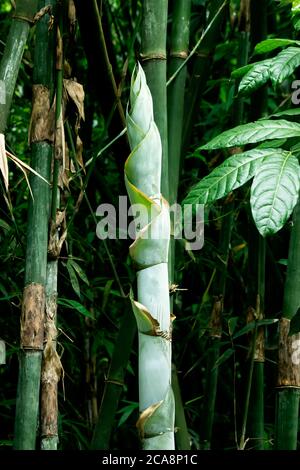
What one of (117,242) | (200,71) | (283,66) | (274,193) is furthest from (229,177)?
(117,242)

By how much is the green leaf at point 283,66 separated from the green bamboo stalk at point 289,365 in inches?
9.1

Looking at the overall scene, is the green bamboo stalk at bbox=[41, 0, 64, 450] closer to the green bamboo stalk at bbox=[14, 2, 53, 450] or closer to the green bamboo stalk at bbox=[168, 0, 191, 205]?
the green bamboo stalk at bbox=[14, 2, 53, 450]

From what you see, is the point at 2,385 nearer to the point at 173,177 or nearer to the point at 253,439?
the point at 253,439

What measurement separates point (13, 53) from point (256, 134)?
36cm

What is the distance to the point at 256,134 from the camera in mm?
1001

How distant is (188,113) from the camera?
1471 mm

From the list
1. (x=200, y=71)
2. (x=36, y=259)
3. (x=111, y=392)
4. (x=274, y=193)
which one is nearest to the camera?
(x=274, y=193)

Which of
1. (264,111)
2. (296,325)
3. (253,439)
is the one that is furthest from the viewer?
(264,111)

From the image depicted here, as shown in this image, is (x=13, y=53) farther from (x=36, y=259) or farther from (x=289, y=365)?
(x=289, y=365)

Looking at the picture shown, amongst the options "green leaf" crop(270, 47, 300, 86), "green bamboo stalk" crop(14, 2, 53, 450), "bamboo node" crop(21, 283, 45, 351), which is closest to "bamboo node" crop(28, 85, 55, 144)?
"green bamboo stalk" crop(14, 2, 53, 450)

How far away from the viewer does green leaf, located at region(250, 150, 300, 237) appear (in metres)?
0.86

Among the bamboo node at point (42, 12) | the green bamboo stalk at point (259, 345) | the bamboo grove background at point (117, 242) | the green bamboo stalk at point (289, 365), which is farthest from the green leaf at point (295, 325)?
the bamboo node at point (42, 12)

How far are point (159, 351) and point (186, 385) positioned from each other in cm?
126
